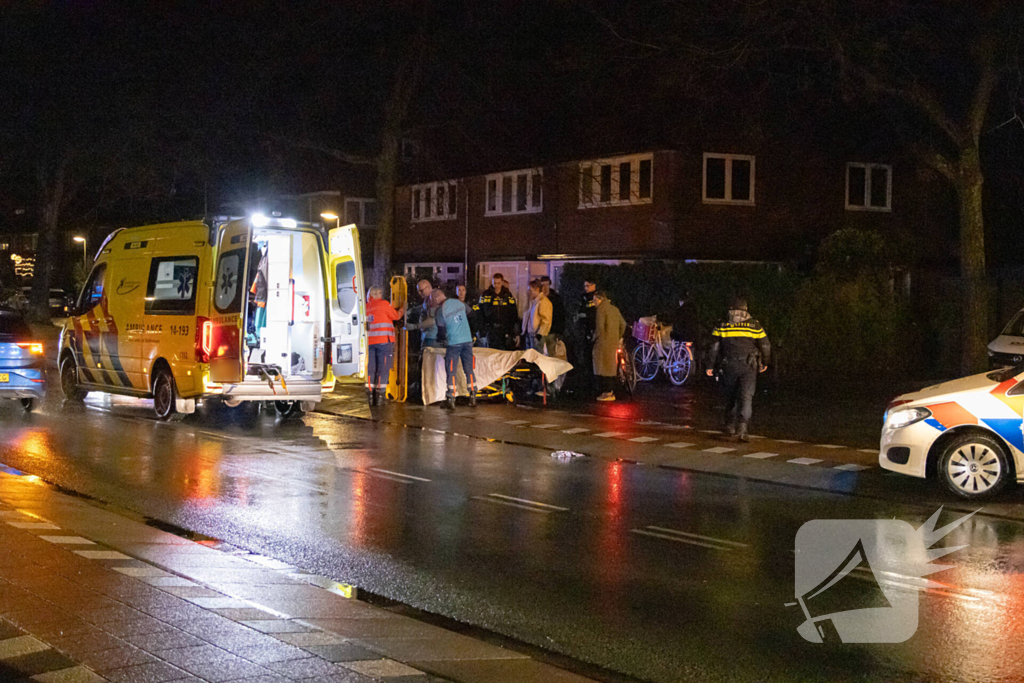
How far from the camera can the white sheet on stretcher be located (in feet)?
60.1

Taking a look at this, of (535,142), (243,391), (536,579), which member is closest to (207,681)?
(536,579)

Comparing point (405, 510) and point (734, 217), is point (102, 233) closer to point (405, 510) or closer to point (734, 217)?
point (734, 217)

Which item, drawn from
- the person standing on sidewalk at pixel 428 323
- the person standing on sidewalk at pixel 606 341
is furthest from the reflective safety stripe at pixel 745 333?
the person standing on sidewalk at pixel 428 323

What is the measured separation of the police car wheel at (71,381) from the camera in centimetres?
1828

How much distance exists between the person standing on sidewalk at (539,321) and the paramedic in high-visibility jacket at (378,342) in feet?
7.75

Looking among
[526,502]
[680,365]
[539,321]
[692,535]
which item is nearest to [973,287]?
[680,365]

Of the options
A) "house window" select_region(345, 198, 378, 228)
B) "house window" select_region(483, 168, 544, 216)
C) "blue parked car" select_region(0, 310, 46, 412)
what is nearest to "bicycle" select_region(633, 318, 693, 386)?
"blue parked car" select_region(0, 310, 46, 412)

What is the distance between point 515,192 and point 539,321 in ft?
60.0

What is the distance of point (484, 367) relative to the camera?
18.5 m

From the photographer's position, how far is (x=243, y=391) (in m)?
15.1

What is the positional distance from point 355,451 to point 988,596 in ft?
26.0

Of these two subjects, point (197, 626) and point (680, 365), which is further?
point (680, 365)

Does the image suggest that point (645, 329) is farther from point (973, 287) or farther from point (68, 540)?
point (68, 540)

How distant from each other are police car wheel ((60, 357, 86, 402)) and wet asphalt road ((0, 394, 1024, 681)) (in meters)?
3.26
